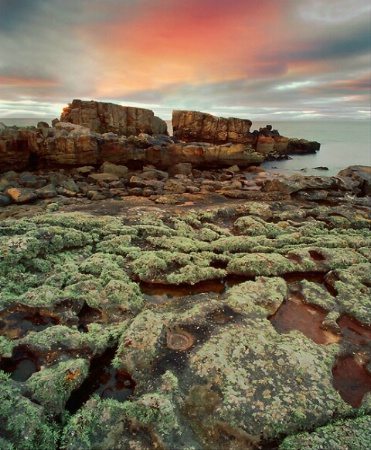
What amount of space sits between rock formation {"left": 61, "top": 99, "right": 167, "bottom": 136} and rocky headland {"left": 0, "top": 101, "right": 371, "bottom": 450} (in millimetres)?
40826

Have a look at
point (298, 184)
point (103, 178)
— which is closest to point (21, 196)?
point (103, 178)

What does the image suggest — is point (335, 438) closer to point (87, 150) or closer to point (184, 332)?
point (184, 332)

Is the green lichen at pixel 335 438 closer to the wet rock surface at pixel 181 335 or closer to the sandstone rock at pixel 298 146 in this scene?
the wet rock surface at pixel 181 335

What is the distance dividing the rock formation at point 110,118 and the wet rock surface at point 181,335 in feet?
135

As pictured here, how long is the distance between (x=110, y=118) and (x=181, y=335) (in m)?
49.1

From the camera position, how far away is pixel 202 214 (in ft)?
41.8

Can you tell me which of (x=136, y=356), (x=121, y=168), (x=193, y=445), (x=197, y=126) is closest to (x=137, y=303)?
(x=136, y=356)

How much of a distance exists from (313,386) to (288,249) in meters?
5.42

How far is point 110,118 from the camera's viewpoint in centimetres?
4822

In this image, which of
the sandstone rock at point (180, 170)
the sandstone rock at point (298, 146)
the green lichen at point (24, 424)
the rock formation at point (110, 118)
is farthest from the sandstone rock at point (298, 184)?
the sandstone rock at point (298, 146)

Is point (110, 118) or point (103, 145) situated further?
point (110, 118)

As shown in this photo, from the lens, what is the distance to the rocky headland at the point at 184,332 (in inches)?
151

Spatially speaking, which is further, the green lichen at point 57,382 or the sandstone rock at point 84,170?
the sandstone rock at point 84,170

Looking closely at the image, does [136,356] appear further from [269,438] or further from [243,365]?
[269,438]
